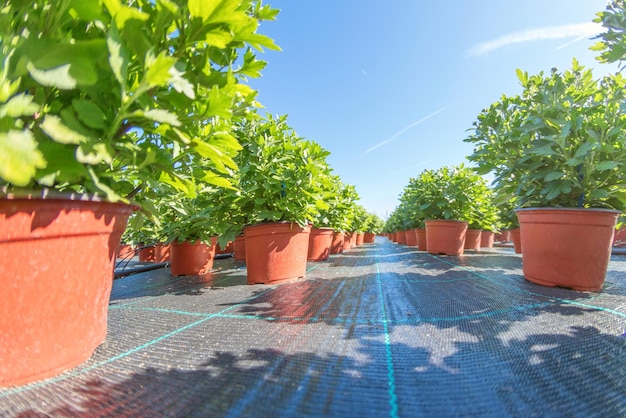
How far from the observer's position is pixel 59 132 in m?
0.78

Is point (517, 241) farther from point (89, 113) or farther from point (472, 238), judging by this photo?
point (89, 113)

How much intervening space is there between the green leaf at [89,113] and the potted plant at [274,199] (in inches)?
58.6

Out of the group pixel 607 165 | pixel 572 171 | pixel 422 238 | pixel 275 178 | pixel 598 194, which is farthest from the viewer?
pixel 422 238

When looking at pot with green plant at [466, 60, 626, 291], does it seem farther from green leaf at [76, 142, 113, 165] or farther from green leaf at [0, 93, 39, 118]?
green leaf at [0, 93, 39, 118]

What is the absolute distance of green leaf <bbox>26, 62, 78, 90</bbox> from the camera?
0.70m

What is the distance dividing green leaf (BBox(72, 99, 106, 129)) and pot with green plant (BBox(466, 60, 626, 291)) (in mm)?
2786

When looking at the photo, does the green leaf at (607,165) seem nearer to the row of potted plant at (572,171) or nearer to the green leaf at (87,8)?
the row of potted plant at (572,171)

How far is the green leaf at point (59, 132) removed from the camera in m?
0.76

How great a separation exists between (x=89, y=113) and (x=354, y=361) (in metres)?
1.27

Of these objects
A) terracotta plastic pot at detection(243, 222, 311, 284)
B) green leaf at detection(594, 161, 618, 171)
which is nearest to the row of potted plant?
green leaf at detection(594, 161, 618, 171)

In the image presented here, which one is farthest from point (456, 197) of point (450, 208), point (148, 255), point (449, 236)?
point (148, 255)

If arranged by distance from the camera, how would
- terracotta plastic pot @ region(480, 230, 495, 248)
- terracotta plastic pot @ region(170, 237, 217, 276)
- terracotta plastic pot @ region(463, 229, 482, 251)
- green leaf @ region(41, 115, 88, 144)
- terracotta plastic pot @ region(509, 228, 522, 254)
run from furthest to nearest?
terracotta plastic pot @ region(480, 230, 495, 248)
terracotta plastic pot @ region(463, 229, 482, 251)
terracotta plastic pot @ region(509, 228, 522, 254)
terracotta plastic pot @ region(170, 237, 217, 276)
green leaf @ region(41, 115, 88, 144)

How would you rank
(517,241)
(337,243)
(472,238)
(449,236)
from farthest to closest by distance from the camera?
(337,243) → (472,238) → (517,241) → (449,236)

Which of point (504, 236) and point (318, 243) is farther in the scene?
point (504, 236)
